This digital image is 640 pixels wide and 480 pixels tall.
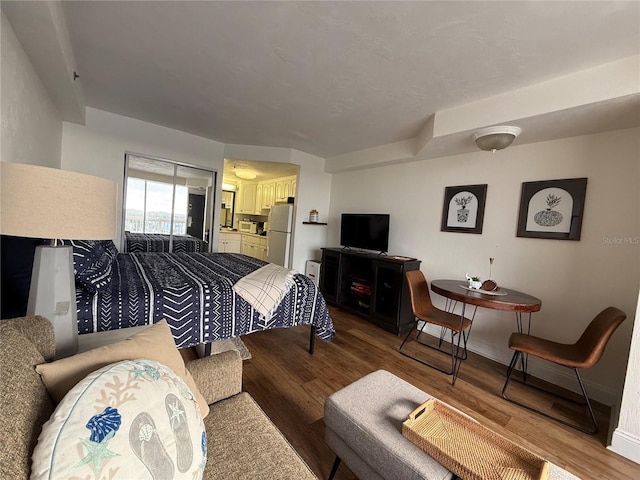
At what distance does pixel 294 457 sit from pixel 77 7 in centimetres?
259

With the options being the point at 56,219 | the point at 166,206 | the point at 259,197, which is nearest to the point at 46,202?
the point at 56,219

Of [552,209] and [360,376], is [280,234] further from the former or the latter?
[552,209]

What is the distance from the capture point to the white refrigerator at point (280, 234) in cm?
457

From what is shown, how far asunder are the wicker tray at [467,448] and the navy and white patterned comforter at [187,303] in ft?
4.40

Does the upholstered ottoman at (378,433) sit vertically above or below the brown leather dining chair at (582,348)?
below

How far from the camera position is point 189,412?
2.54 feet

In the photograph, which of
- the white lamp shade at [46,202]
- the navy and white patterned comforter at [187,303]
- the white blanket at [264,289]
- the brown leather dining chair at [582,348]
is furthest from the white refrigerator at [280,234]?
the white lamp shade at [46,202]

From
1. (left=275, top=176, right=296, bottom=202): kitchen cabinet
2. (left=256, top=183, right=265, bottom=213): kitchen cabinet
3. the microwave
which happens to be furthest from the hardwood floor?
(left=256, top=183, right=265, bottom=213): kitchen cabinet

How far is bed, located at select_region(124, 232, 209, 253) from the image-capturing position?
3.58 m

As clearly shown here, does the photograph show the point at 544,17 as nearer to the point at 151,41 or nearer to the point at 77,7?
the point at 151,41

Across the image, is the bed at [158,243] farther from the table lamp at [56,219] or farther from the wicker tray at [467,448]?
the wicker tray at [467,448]

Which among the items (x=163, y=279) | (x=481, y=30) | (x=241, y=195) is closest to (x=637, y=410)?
(x=481, y=30)

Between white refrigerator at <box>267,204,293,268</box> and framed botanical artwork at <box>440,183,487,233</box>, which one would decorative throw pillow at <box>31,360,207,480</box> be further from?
white refrigerator at <box>267,204,293,268</box>

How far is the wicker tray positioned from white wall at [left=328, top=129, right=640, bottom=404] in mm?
1935
